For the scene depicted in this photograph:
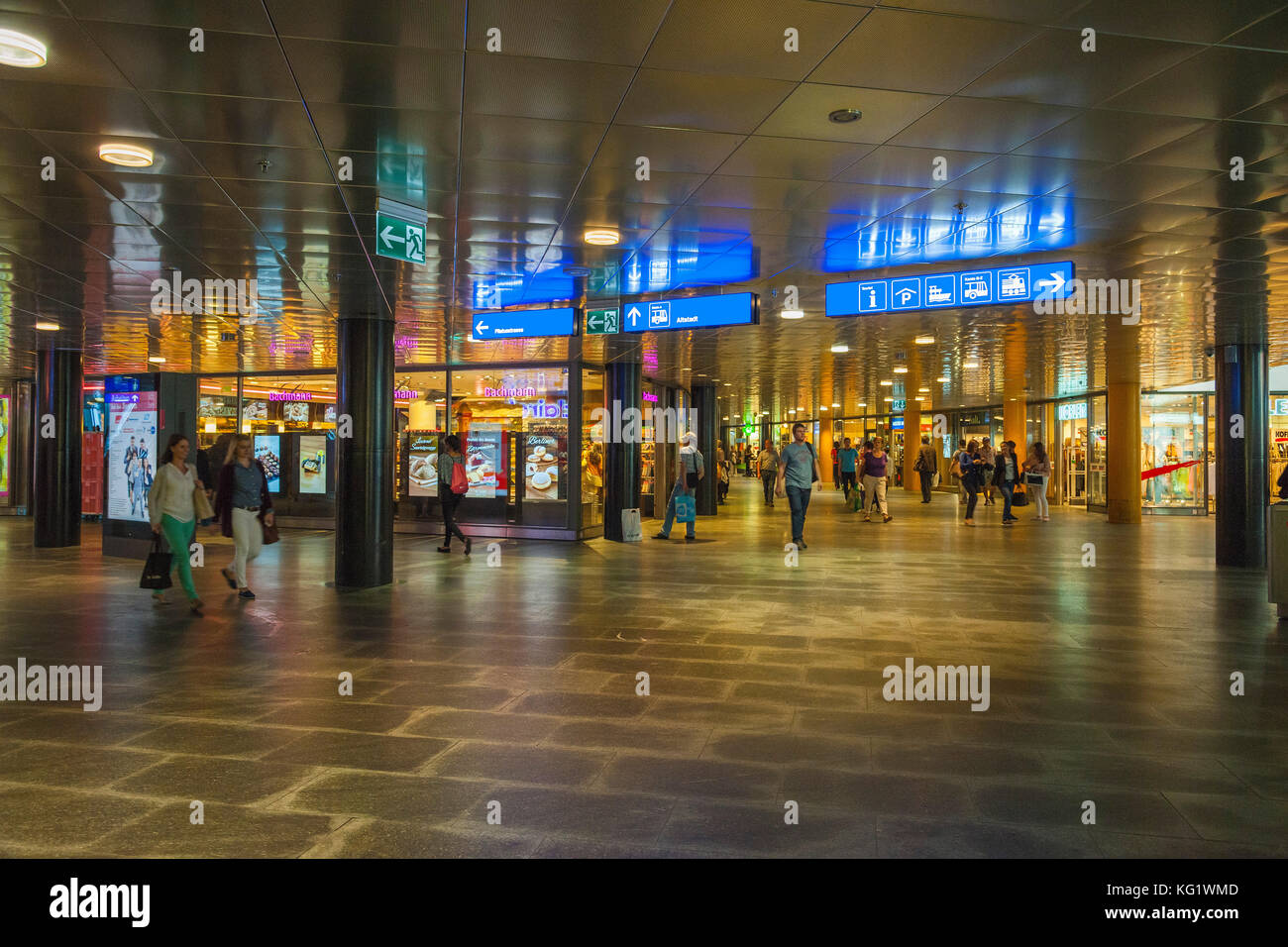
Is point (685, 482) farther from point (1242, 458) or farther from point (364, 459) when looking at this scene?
point (1242, 458)

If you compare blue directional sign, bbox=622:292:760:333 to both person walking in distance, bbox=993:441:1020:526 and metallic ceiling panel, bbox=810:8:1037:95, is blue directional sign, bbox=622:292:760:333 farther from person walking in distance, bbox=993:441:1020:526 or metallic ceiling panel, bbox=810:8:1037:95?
person walking in distance, bbox=993:441:1020:526

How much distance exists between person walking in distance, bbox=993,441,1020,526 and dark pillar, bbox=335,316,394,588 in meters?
14.5

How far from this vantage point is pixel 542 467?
1714 cm

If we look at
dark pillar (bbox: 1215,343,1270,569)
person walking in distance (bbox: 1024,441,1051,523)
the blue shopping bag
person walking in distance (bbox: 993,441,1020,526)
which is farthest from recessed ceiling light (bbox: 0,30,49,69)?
person walking in distance (bbox: 1024,441,1051,523)

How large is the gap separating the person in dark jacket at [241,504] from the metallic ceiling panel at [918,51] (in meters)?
7.30

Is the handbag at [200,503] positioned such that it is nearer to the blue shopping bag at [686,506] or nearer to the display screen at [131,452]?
the display screen at [131,452]

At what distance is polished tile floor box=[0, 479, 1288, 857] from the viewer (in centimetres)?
364

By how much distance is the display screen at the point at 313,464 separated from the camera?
19.3 metres

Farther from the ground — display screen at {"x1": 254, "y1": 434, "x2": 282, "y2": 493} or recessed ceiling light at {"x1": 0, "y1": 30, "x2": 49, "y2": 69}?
recessed ceiling light at {"x1": 0, "y1": 30, "x2": 49, "y2": 69}

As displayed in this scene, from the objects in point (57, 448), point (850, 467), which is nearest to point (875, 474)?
point (850, 467)

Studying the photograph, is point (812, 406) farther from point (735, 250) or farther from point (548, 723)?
point (548, 723)

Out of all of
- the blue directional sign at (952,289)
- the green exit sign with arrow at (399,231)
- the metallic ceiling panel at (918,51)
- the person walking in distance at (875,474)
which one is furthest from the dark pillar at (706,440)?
the metallic ceiling panel at (918,51)
